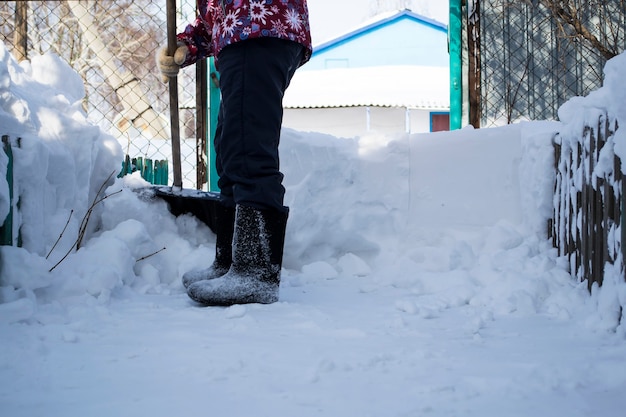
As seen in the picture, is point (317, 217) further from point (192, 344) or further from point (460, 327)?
point (192, 344)

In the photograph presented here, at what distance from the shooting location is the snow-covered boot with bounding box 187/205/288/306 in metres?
2.00

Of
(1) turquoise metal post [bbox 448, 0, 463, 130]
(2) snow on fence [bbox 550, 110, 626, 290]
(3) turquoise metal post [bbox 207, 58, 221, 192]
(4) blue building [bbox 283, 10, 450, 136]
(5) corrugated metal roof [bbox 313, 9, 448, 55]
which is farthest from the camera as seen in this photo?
(5) corrugated metal roof [bbox 313, 9, 448, 55]

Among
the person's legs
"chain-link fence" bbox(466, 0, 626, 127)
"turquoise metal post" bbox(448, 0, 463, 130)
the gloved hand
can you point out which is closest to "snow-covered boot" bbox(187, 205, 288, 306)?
the person's legs

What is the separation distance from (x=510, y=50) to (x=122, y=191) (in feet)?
12.5

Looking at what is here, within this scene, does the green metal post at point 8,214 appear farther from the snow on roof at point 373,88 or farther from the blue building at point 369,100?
the snow on roof at point 373,88

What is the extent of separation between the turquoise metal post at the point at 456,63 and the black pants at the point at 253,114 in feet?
10.1

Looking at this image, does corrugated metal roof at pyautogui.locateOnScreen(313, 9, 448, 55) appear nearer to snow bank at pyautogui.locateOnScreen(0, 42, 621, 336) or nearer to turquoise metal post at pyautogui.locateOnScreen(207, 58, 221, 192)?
turquoise metal post at pyautogui.locateOnScreen(207, 58, 221, 192)

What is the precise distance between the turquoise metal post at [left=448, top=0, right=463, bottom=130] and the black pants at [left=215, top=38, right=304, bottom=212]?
3082 millimetres

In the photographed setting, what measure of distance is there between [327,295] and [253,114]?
28.5 inches

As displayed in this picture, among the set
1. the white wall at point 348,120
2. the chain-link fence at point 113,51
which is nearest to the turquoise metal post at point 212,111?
the chain-link fence at point 113,51

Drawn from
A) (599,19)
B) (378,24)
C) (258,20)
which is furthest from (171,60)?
(378,24)

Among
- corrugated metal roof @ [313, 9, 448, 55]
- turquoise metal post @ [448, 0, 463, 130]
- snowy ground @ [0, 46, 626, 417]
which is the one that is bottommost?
snowy ground @ [0, 46, 626, 417]

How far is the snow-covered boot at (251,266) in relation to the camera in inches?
78.6

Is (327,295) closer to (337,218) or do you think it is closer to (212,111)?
(337,218)
